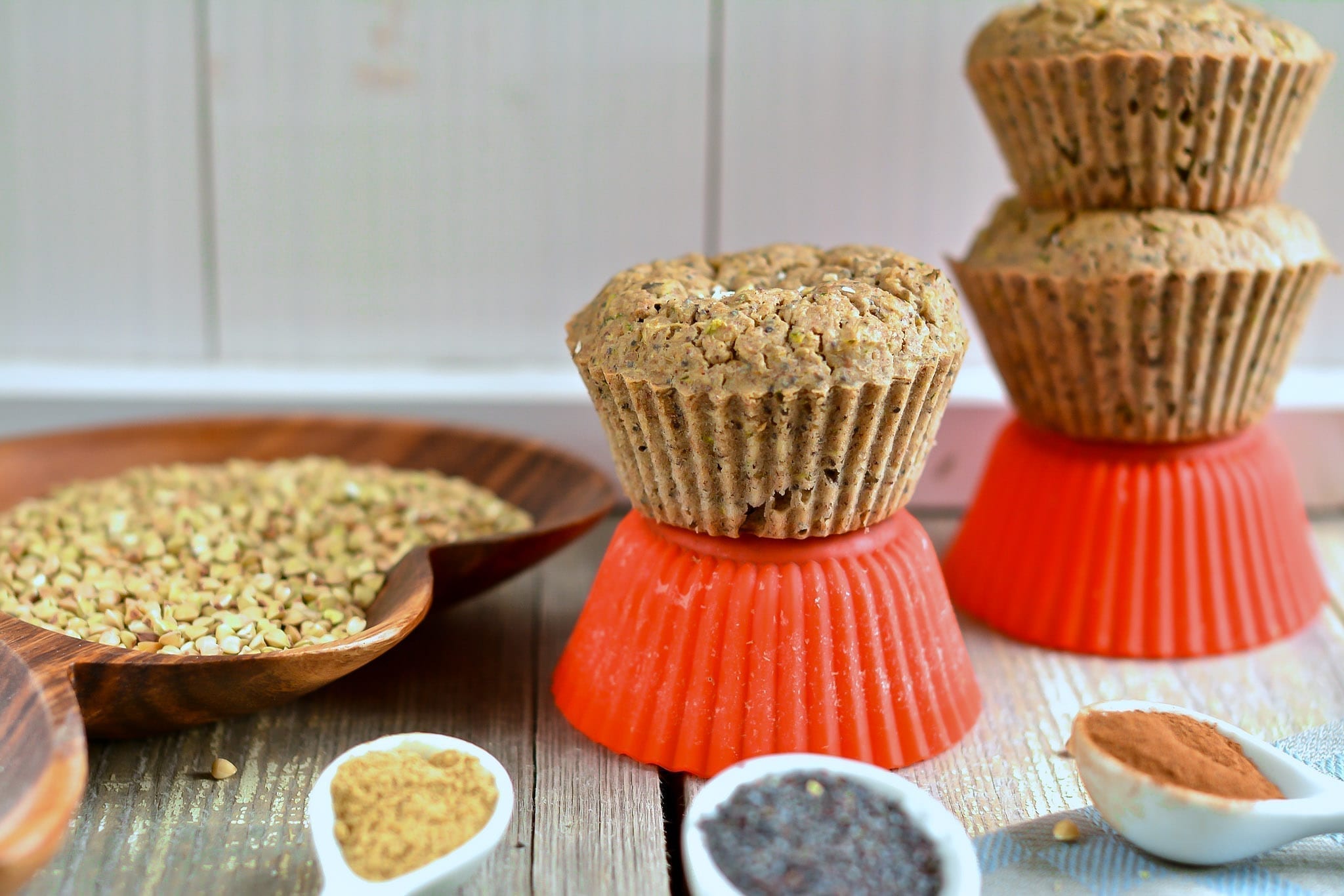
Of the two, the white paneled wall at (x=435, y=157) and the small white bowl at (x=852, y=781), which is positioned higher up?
the white paneled wall at (x=435, y=157)

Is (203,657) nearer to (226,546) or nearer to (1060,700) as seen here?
(226,546)

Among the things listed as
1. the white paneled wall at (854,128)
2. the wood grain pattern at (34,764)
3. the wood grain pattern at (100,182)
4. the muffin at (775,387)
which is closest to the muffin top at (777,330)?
the muffin at (775,387)

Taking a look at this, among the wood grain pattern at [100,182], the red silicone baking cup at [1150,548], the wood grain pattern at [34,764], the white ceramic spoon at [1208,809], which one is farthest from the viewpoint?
the wood grain pattern at [100,182]

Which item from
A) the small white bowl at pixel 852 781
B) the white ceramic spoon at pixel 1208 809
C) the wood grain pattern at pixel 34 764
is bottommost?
the white ceramic spoon at pixel 1208 809

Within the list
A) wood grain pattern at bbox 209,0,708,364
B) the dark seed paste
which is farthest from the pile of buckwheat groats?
the dark seed paste

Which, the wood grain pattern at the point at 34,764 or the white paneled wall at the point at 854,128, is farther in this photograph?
the white paneled wall at the point at 854,128

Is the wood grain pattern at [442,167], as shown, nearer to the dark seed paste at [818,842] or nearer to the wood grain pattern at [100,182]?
the wood grain pattern at [100,182]

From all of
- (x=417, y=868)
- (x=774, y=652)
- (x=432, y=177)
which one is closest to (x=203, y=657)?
(x=417, y=868)
